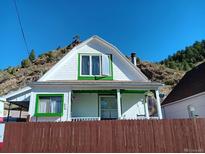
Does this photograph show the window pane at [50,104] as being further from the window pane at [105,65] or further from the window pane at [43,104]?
the window pane at [105,65]

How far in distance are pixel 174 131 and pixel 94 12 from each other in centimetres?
1286

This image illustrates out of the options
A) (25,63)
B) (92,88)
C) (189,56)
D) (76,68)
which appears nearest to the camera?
(92,88)

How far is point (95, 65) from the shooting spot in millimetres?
13102

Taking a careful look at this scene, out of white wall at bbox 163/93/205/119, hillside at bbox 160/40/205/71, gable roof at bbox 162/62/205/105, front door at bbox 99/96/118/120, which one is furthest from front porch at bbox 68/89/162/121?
hillside at bbox 160/40/205/71

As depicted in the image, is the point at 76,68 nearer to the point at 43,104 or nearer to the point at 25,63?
the point at 43,104

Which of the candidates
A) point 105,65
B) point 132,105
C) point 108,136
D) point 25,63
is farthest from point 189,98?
point 25,63

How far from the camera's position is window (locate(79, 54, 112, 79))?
41.9ft

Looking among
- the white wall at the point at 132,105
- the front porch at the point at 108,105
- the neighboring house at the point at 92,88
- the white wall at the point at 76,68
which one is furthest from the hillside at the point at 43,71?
the front porch at the point at 108,105

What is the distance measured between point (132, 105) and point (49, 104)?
217 inches

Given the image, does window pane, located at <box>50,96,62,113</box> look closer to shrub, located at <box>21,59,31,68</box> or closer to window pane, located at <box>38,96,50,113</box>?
window pane, located at <box>38,96,50,113</box>

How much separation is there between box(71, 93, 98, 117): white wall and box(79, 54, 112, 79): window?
4.45 ft

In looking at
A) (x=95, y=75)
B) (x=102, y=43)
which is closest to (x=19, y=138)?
(x=95, y=75)

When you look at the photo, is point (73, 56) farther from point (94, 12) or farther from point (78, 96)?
point (94, 12)

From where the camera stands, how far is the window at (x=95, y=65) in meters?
→ 12.8
